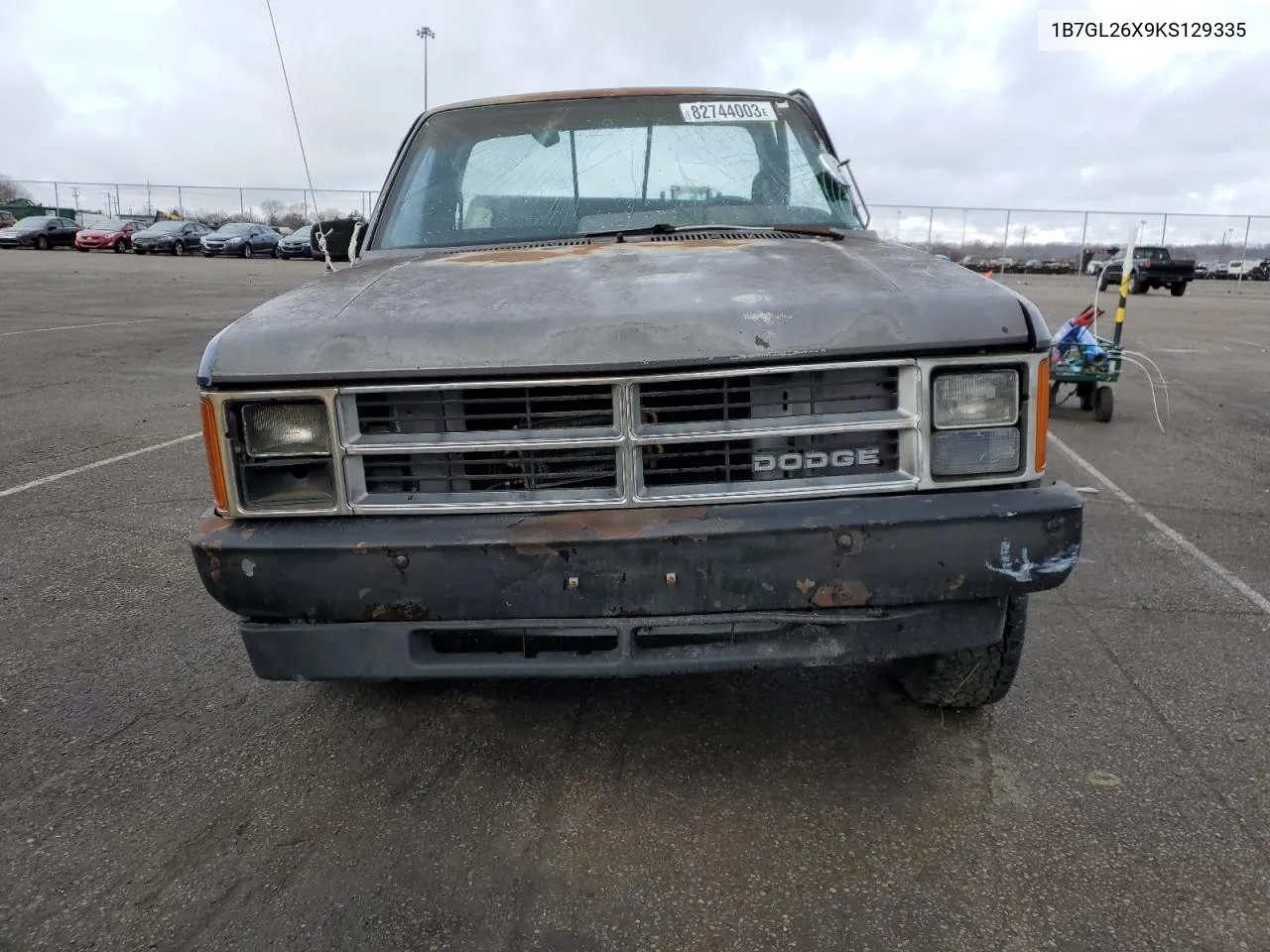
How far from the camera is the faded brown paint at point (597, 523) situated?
7.55ft

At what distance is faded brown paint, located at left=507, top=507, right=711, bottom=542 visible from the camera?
7.55ft

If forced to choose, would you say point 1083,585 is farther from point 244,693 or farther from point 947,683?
point 244,693

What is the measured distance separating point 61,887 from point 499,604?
1.23 meters

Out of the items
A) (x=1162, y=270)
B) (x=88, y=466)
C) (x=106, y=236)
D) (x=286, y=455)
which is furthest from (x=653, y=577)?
(x=106, y=236)

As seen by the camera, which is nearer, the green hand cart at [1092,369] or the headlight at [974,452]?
the headlight at [974,452]

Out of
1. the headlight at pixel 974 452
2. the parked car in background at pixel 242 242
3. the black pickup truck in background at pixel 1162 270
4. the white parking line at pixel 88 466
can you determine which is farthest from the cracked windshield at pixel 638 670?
the parked car in background at pixel 242 242

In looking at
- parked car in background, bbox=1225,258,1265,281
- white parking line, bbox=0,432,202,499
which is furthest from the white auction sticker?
parked car in background, bbox=1225,258,1265,281

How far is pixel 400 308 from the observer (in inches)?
99.5

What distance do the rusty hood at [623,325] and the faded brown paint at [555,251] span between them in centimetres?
42

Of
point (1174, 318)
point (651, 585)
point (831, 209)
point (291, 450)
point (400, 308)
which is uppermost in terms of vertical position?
point (831, 209)

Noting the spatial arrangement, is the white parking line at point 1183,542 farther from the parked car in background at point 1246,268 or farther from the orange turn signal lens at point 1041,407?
the parked car in background at point 1246,268

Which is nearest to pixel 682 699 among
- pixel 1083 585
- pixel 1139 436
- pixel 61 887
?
pixel 61 887

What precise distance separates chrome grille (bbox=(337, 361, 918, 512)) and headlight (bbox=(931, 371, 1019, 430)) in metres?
→ 0.08

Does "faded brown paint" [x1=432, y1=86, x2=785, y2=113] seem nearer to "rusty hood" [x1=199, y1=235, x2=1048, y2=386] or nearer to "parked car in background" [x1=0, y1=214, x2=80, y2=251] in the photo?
"rusty hood" [x1=199, y1=235, x2=1048, y2=386]
